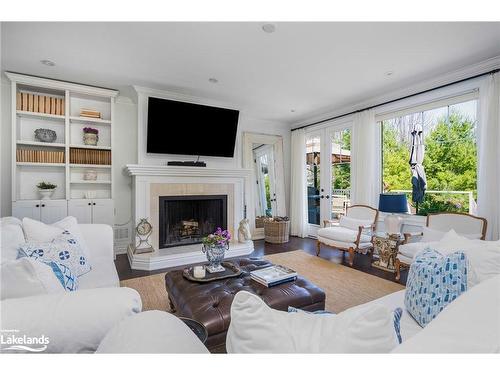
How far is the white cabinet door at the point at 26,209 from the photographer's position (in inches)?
124

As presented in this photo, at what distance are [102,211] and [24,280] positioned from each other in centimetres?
290

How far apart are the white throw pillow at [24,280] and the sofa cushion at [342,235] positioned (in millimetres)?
3285

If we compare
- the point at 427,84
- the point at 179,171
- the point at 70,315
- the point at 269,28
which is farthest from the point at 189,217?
the point at 427,84

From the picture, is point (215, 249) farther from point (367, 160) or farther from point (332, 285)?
point (367, 160)

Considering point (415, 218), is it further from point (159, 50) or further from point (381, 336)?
point (159, 50)

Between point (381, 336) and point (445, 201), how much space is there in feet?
12.2

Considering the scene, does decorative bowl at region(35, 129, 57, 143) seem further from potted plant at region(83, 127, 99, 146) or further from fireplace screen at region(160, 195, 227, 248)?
fireplace screen at region(160, 195, 227, 248)

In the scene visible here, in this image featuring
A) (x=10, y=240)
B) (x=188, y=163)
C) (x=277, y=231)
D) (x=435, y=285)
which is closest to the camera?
(x=435, y=285)

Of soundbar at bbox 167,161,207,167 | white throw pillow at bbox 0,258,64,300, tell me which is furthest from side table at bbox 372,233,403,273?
white throw pillow at bbox 0,258,64,300

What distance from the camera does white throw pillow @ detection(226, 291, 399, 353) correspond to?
582mm

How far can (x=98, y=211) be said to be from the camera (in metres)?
3.60

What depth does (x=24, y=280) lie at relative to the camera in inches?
39.9

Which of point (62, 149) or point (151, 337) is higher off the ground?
point (62, 149)

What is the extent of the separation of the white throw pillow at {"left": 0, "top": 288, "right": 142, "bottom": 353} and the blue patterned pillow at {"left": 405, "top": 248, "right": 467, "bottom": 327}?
1.32 metres
